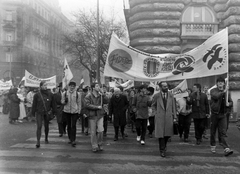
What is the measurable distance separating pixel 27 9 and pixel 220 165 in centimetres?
513

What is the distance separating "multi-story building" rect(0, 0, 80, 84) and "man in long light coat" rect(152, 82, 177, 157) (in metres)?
3.06

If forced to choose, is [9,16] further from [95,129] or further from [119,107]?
[119,107]

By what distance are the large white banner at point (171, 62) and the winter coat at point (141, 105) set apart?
1.89ft

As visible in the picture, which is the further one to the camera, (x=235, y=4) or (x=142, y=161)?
(x=235, y=4)

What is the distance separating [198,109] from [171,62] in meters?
1.61

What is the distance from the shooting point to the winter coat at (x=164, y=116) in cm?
616

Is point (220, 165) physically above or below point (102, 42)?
below

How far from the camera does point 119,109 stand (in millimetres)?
8500

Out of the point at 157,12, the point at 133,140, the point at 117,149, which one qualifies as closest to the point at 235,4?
the point at 157,12

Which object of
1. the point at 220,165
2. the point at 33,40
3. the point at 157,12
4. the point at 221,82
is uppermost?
the point at 157,12

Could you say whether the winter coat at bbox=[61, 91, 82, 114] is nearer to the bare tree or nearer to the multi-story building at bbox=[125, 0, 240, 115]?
the multi-story building at bbox=[125, 0, 240, 115]

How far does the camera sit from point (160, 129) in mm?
6168

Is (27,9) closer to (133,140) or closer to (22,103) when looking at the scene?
(133,140)

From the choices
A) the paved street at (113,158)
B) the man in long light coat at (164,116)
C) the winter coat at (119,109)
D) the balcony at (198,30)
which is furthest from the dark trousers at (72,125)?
the balcony at (198,30)
